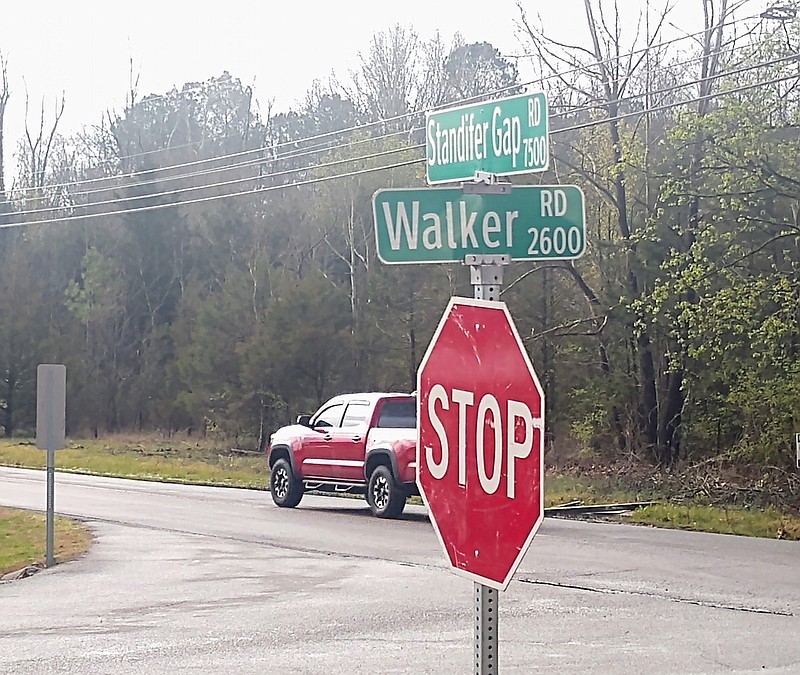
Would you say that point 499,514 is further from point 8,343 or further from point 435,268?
point 8,343

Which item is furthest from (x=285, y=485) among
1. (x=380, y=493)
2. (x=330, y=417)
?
(x=380, y=493)

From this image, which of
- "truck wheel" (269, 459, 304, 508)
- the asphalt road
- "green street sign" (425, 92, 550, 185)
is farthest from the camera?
"truck wheel" (269, 459, 304, 508)

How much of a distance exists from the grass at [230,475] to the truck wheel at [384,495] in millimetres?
3021

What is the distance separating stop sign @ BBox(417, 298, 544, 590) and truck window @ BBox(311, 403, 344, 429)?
58.3 ft

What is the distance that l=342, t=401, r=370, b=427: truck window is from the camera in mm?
21984

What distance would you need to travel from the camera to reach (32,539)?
18547mm

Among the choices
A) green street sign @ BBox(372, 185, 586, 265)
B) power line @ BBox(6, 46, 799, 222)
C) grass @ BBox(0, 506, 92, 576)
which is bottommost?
grass @ BBox(0, 506, 92, 576)

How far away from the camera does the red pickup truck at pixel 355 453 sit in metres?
20.7

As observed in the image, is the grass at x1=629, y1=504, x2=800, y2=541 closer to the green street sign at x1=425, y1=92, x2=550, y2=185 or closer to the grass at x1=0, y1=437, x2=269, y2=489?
the grass at x1=0, y1=437, x2=269, y2=489

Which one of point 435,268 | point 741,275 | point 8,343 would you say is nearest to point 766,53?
point 741,275

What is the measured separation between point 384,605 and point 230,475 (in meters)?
22.6

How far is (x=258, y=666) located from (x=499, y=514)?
16.2 ft

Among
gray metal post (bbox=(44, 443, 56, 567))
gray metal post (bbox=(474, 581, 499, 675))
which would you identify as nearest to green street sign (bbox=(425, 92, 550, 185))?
gray metal post (bbox=(474, 581, 499, 675))

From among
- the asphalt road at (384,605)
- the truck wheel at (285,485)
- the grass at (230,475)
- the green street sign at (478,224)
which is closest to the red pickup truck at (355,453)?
the truck wheel at (285,485)
